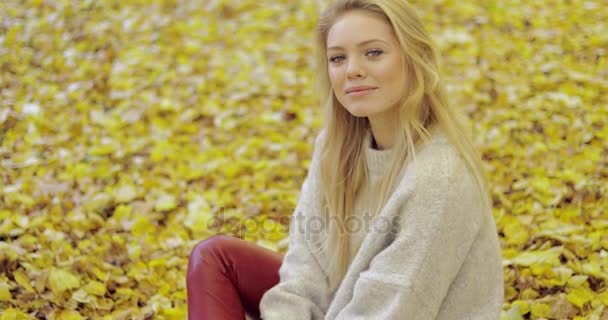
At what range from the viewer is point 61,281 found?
6.69ft

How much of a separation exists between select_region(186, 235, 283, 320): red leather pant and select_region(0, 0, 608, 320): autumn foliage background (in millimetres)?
353

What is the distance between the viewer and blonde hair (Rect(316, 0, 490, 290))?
150 centimetres

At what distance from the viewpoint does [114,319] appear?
195cm

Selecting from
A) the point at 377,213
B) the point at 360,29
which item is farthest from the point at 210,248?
the point at 360,29

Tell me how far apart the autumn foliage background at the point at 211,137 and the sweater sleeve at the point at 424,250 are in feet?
1.20

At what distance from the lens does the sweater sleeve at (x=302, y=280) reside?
1643 millimetres

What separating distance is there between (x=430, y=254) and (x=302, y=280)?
47 cm

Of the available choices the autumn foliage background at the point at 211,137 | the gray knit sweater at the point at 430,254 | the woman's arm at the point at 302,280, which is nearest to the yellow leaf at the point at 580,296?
the autumn foliage background at the point at 211,137

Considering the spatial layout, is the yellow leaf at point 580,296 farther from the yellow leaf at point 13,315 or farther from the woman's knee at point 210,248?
the yellow leaf at point 13,315

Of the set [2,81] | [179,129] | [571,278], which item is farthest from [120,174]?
[571,278]

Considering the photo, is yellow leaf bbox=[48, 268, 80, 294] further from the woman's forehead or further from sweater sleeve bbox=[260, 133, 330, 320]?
the woman's forehead

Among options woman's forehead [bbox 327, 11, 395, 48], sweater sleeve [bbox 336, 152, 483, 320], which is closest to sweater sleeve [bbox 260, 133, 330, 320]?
sweater sleeve [bbox 336, 152, 483, 320]

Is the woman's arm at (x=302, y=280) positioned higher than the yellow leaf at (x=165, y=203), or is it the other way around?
the woman's arm at (x=302, y=280)

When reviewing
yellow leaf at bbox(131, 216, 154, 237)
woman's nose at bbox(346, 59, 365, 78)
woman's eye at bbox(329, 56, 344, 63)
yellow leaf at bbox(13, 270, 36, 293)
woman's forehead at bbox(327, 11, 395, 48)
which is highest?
woman's forehead at bbox(327, 11, 395, 48)
